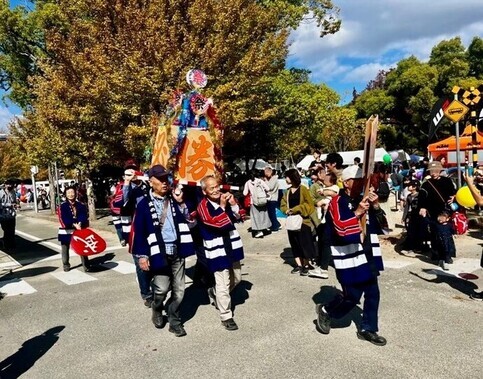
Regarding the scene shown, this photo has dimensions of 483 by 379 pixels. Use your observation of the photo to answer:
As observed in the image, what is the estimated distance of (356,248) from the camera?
13.9 ft

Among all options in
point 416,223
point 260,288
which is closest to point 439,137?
point 416,223

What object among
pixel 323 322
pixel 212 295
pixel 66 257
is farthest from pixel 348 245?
pixel 66 257

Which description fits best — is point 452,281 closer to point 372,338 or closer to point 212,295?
point 372,338

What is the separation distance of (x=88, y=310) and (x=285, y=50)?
11545 millimetres

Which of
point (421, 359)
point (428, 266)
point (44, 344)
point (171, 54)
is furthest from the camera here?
point (171, 54)

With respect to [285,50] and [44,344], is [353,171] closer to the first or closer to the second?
[44,344]

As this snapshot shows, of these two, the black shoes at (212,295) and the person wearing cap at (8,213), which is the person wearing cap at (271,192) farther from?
the person wearing cap at (8,213)

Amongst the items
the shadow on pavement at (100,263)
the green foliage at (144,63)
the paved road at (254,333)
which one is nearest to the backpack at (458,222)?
the paved road at (254,333)

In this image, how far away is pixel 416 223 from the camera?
26.4 ft

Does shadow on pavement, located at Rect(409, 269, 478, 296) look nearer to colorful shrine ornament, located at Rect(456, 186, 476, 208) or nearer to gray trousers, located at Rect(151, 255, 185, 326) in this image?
colorful shrine ornament, located at Rect(456, 186, 476, 208)

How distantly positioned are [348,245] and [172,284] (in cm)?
198

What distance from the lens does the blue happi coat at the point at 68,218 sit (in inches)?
335

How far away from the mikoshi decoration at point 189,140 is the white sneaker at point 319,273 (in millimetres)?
2239

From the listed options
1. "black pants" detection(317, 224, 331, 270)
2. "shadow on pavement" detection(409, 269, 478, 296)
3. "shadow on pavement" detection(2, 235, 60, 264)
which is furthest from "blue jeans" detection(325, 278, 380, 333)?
"shadow on pavement" detection(2, 235, 60, 264)
